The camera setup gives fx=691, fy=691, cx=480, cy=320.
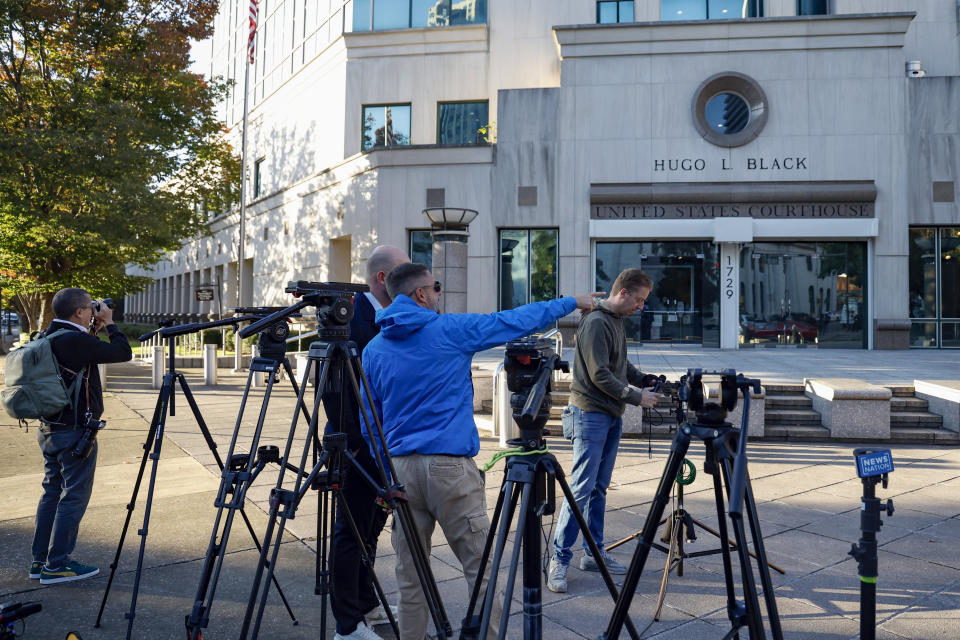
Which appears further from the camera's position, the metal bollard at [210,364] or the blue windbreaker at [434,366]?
the metal bollard at [210,364]

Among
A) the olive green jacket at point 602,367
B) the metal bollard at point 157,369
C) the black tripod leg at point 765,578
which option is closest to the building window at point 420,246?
the metal bollard at point 157,369

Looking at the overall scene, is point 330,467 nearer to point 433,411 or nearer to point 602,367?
point 433,411

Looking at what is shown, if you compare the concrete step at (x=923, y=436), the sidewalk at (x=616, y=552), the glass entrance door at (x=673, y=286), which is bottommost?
the sidewalk at (x=616, y=552)

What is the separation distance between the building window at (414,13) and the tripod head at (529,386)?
954 inches

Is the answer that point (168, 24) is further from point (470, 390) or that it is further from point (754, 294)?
point (470, 390)

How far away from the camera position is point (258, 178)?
33.1 metres

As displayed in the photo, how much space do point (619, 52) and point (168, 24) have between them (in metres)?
13.8

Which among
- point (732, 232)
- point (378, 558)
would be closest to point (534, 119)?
point (732, 232)

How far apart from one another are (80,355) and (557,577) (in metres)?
3.61

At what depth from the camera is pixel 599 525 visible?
480 centimetres

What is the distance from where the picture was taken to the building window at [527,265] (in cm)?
2258

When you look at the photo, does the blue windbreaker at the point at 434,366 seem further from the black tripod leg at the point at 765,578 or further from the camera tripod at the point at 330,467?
the black tripod leg at the point at 765,578

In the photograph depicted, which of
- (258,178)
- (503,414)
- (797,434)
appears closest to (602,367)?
(503,414)

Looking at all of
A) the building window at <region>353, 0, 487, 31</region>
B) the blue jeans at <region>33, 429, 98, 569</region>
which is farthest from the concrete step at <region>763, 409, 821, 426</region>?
the building window at <region>353, 0, 487, 31</region>
